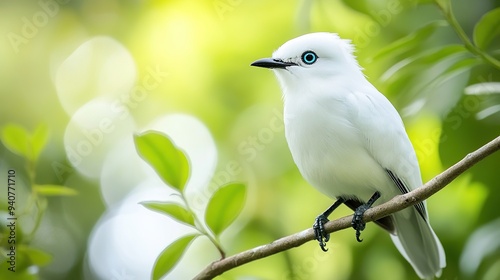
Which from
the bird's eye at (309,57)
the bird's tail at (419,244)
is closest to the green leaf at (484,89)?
the bird's tail at (419,244)

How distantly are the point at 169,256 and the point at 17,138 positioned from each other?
791mm

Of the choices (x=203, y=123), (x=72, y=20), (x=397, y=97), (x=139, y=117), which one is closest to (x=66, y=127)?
(x=139, y=117)

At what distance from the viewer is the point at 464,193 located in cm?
305

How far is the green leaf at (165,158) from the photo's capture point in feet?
7.48

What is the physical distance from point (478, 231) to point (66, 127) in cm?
338

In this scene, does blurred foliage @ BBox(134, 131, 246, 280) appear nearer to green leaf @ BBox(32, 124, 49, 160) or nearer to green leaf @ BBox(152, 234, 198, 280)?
green leaf @ BBox(152, 234, 198, 280)

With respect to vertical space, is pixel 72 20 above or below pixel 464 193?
above

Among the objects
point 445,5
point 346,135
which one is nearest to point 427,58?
point 445,5

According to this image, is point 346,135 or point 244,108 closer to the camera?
point 346,135

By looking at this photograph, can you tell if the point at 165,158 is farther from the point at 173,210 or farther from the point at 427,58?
the point at 427,58

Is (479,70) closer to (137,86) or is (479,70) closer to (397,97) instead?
(397,97)

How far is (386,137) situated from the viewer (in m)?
3.21

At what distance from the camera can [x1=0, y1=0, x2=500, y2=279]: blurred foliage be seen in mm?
2615

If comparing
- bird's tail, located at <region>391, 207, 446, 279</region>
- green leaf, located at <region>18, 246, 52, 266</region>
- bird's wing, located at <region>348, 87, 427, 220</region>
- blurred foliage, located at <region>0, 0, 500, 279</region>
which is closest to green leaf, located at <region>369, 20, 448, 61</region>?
blurred foliage, located at <region>0, 0, 500, 279</region>
